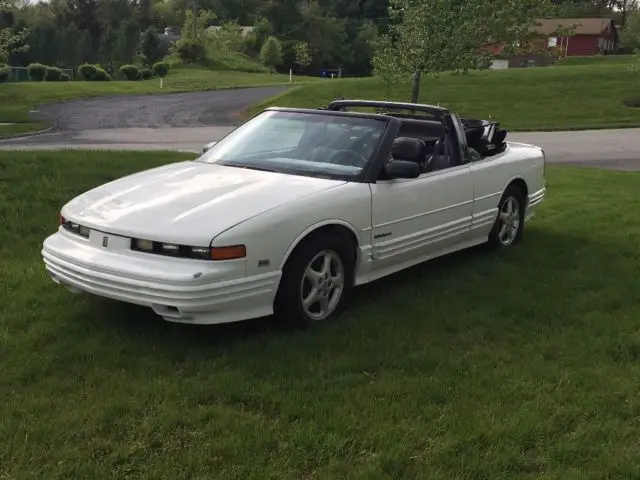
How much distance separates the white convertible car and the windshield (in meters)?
0.01

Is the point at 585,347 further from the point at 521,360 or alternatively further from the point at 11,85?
the point at 11,85

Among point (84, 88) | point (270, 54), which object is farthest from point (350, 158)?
point (270, 54)

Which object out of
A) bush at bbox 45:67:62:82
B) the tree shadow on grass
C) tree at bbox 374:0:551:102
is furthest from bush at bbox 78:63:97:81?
the tree shadow on grass

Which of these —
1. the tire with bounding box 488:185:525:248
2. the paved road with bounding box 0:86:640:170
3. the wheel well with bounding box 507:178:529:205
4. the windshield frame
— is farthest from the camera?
the paved road with bounding box 0:86:640:170

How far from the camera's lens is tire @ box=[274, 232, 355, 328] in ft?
15.0

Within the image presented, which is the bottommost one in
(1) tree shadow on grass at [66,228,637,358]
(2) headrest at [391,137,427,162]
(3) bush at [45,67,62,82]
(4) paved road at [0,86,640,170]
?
(4) paved road at [0,86,640,170]

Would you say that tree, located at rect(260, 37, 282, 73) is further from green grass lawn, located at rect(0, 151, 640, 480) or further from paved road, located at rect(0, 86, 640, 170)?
green grass lawn, located at rect(0, 151, 640, 480)

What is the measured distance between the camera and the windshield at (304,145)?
5.41 meters

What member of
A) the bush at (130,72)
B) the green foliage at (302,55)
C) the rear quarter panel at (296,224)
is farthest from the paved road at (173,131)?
the green foliage at (302,55)

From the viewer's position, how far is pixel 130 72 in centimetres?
5256

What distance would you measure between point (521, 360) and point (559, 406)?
65 centimetres

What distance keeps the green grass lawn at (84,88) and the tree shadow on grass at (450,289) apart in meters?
20.2

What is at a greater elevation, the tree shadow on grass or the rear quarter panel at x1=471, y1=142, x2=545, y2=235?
the rear quarter panel at x1=471, y1=142, x2=545, y2=235

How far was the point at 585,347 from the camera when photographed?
461 cm
